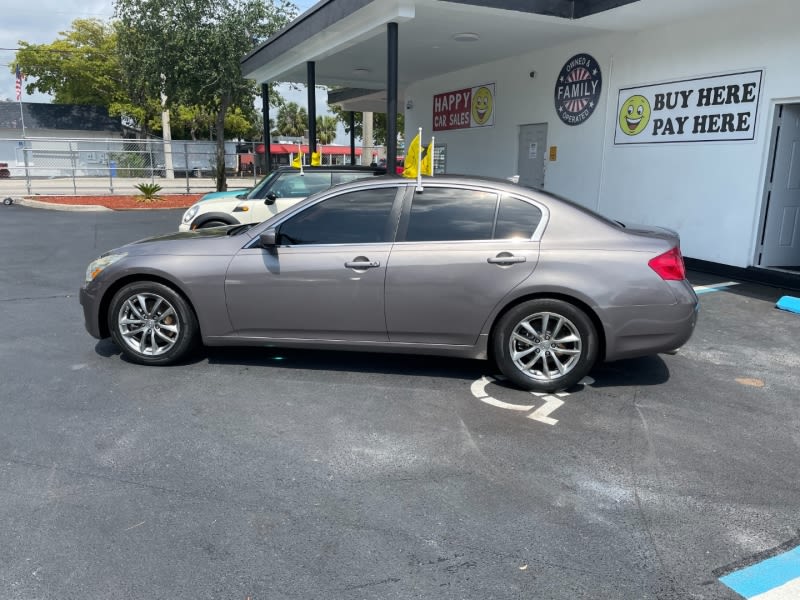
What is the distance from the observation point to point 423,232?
4.81 metres

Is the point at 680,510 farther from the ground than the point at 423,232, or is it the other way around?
the point at 423,232

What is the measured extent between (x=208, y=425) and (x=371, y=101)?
1904 cm

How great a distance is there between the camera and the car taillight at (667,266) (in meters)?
4.58

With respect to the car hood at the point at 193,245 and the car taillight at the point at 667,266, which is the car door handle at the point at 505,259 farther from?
the car hood at the point at 193,245

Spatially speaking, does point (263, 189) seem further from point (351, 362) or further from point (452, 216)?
point (452, 216)

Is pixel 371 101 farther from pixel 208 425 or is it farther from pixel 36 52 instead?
pixel 36 52

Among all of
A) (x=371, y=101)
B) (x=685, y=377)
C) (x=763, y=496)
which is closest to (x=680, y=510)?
A: (x=763, y=496)

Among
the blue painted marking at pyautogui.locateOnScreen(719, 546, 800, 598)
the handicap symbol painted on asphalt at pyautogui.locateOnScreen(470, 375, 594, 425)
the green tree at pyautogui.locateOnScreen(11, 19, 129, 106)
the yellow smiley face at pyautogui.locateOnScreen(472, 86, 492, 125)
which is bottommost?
the blue painted marking at pyautogui.locateOnScreen(719, 546, 800, 598)

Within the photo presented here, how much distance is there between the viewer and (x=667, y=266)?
461 cm

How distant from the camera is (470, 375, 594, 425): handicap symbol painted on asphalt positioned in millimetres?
4346

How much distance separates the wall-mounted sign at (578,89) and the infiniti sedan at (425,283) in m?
7.05

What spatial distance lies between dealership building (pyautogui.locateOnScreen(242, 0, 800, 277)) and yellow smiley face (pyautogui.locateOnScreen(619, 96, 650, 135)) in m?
0.03

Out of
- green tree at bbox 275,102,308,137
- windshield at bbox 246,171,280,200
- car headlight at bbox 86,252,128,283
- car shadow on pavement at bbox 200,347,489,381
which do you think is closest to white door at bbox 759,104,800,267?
car shadow on pavement at bbox 200,347,489,381

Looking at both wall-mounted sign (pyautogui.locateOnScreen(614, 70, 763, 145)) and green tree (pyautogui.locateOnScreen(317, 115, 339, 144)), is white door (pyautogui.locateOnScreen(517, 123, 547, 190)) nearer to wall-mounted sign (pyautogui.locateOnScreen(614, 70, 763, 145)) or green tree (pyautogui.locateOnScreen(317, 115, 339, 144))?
wall-mounted sign (pyautogui.locateOnScreen(614, 70, 763, 145))
